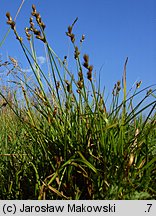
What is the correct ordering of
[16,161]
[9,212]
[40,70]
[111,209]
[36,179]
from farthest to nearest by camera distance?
[16,161]
[40,70]
[36,179]
[9,212]
[111,209]

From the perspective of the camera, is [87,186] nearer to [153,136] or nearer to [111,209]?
[111,209]

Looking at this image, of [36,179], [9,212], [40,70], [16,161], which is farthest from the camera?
[16,161]

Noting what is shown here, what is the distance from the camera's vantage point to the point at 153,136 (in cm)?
207

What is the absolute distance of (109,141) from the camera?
1.75 meters

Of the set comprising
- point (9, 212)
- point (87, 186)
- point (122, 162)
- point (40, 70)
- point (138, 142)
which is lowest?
point (9, 212)

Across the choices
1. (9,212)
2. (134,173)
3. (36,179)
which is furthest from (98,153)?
(9,212)

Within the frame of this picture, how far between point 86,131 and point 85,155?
0.14 m

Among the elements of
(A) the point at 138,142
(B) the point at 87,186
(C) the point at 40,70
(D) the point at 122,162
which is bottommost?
(B) the point at 87,186

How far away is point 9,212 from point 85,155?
0.46 m

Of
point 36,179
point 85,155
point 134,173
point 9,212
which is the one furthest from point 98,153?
point 9,212

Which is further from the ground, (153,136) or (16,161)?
(153,136)

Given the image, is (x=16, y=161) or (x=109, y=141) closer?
(x=109, y=141)

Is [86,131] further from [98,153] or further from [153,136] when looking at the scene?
[153,136]

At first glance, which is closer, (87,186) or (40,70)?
(87,186)
